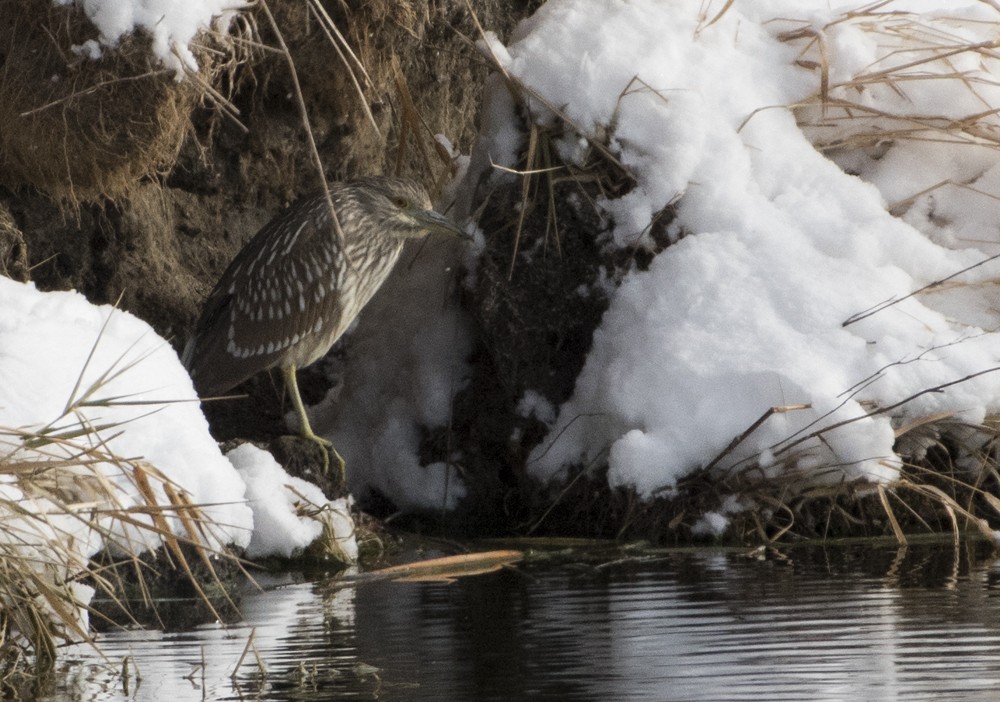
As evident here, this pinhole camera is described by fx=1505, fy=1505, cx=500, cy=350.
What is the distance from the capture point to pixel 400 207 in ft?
20.4

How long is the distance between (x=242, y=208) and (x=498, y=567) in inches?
110

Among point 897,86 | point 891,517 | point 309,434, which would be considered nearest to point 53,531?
point 309,434

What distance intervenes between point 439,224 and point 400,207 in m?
0.23

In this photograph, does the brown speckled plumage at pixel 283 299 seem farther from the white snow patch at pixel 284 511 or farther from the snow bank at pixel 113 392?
the snow bank at pixel 113 392

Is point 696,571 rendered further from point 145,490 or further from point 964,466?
point 145,490

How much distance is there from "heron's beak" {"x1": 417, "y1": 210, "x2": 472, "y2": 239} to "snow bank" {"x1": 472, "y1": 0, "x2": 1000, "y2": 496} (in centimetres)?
35

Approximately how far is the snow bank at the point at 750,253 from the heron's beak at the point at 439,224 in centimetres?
35

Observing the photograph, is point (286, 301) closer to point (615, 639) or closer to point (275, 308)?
point (275, 308)

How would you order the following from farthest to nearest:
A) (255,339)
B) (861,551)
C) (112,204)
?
(112,204) < (255,339) < (861,551)

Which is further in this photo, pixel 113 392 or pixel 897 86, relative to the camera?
pixel 897 86

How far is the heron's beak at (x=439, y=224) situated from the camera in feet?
19.7

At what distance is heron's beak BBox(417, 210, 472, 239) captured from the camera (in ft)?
19.7

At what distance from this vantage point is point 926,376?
5.15m

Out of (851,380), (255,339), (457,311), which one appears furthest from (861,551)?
(255,339)
